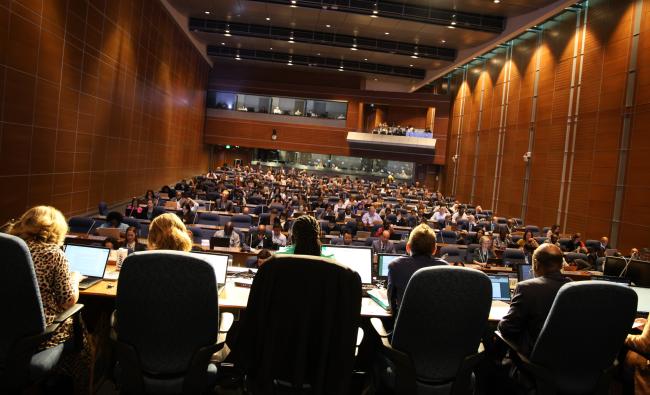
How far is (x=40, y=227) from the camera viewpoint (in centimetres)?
338

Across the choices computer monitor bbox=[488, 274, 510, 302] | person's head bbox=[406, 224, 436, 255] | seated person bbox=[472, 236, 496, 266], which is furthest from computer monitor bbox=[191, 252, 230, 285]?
seated person bbox=[472, 236, 496, 266]

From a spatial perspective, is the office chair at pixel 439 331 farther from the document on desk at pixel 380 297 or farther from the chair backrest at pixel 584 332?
the document on desk at pixel 380 297

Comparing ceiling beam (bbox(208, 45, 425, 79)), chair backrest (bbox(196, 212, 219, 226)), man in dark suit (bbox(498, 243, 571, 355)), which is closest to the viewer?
man in dark suit (bbox(498, 243, 571, 355))

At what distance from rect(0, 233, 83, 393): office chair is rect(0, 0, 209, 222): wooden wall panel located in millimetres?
7493

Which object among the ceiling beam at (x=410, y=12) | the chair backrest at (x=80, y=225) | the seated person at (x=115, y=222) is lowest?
the chair backrest at (x=80, y=225)

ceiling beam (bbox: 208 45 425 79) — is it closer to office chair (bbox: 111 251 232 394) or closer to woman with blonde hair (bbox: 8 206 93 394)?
woman with blonde hair (bbox: 8 206 93 394)

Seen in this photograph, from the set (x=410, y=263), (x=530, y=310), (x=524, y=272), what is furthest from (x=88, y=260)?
(x=524, y=272)

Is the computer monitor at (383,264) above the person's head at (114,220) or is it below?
above

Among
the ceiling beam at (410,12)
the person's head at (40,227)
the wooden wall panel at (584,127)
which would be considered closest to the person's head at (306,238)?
the person's head at (40,227)

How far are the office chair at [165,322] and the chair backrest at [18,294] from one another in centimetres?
46

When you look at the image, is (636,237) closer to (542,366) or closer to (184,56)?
(542,366)

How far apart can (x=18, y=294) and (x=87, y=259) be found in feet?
7.07

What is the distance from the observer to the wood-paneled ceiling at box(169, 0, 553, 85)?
19391 millimetres

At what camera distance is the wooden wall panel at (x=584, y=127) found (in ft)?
46.0
